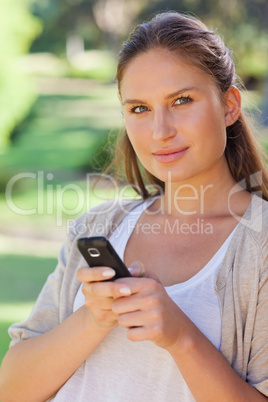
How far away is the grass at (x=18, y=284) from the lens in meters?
5.76

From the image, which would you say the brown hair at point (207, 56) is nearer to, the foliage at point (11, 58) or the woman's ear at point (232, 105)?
the woman's ear at point (232, 105)

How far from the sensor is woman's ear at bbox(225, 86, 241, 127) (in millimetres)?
2461

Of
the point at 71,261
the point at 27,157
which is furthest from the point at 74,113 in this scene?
the point at 71,261

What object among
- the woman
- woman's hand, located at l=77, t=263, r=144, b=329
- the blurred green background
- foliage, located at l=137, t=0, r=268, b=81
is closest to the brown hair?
the woman

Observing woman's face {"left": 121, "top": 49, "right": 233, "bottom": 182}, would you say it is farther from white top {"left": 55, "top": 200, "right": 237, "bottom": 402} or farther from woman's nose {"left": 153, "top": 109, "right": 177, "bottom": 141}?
white top {"left": 55, "top": 200, "right": 237, "bottom": 402}

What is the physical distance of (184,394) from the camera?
2064 millimetres

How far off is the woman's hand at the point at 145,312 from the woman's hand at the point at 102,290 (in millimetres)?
23

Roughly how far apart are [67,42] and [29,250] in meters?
38.0

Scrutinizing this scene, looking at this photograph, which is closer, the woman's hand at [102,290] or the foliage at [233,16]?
the woman's hand at [102,290]

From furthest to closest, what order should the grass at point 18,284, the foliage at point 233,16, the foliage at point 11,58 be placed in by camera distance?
the foliage at point 233,16 < the foliage at point 11,58 < the grass at point 18,284

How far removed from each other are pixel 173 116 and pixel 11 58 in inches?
476

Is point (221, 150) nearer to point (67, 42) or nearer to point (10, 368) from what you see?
point (10, 368)

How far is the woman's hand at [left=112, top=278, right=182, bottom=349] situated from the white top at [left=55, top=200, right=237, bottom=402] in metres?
0.28

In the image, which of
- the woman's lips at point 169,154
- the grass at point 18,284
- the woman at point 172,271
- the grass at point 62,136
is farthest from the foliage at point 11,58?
the woman's lips at point 169,154
